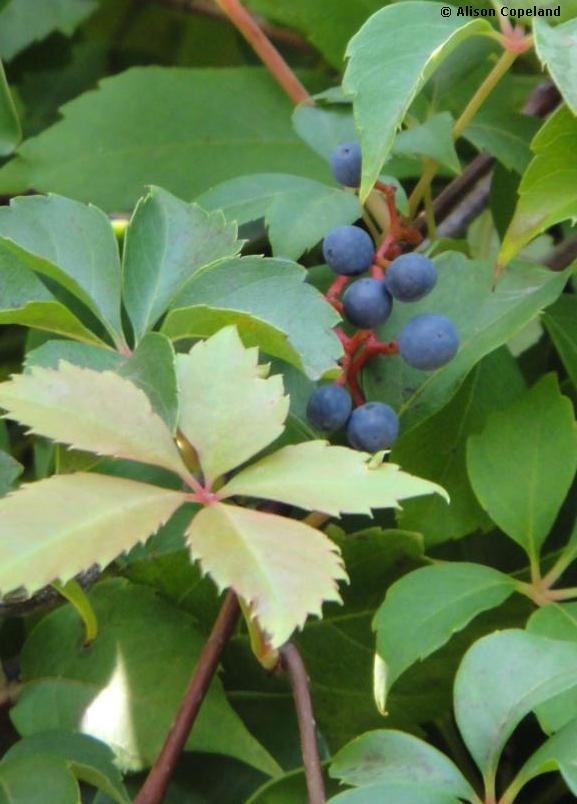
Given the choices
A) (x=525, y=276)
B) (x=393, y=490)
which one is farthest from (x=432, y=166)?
(x=393, y=490)

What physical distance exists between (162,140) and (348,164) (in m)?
0.33

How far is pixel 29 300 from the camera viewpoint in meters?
0.64

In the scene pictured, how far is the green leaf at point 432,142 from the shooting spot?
0.74m

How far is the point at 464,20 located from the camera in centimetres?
68

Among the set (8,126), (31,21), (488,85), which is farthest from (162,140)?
(488,85)

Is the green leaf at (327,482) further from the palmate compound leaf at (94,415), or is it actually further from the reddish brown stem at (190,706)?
the reddish brown stem at (190,706)

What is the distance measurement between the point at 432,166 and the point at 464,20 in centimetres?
12

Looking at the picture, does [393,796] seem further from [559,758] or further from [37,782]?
[37,782]

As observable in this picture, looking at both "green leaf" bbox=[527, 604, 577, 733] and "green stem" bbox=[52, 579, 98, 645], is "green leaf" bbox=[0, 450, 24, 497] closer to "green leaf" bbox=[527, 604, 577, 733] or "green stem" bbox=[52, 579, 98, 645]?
"green stem" bbox=[52, 579, 98, 645]

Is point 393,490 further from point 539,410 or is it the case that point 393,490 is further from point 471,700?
point 539,410

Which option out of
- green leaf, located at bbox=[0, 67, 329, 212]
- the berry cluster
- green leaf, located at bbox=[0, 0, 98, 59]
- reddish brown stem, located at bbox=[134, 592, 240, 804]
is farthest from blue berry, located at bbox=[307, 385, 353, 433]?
green leaf, located at bbox=[0, 0, 98, 59]

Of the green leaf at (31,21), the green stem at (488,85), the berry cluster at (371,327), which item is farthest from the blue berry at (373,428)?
the green leaf at (31,21)

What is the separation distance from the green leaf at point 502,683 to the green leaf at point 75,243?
251mm

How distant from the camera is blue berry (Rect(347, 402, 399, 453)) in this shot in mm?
658
